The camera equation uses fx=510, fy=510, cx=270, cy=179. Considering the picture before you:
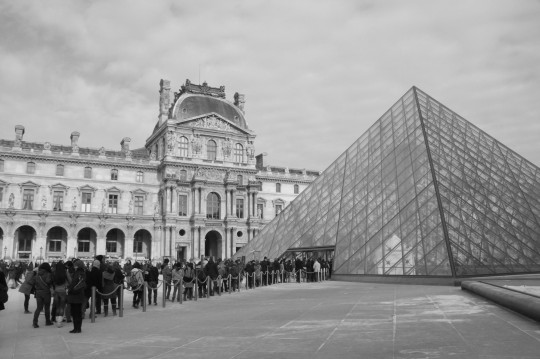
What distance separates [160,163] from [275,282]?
3195 centimetres

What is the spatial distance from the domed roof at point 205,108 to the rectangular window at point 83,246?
51.2 ft

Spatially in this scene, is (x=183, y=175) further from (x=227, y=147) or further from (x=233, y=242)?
(x=233, y=242)

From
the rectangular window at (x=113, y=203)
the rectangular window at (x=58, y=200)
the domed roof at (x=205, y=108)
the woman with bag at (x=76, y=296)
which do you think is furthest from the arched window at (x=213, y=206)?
the woman with bag at (x=76, y=296)

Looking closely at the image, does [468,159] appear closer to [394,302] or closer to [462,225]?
[462,225]

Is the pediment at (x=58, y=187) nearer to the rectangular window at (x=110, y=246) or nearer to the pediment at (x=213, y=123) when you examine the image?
the rectangular window at (x=110, y=246)

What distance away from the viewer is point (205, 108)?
5609 cm

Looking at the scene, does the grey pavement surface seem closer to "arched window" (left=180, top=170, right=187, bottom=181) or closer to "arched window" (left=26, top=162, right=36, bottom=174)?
"arched window" (left=26, top=162, right=36, bottom=174)

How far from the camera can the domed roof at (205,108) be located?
2152 inches

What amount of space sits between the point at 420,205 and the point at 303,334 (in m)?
13.7

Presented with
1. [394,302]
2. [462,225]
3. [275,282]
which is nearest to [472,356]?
[394,302]

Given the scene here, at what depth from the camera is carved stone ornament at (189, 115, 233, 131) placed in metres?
54.4

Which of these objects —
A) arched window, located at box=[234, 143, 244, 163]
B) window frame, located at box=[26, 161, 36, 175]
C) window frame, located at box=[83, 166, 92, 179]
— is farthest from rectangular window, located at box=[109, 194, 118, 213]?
arched window, located at box=[234, 143, 244, 163]

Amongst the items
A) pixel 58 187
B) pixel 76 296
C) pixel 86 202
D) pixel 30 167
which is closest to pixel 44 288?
pixel 76 296

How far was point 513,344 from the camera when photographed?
20.1 ft
